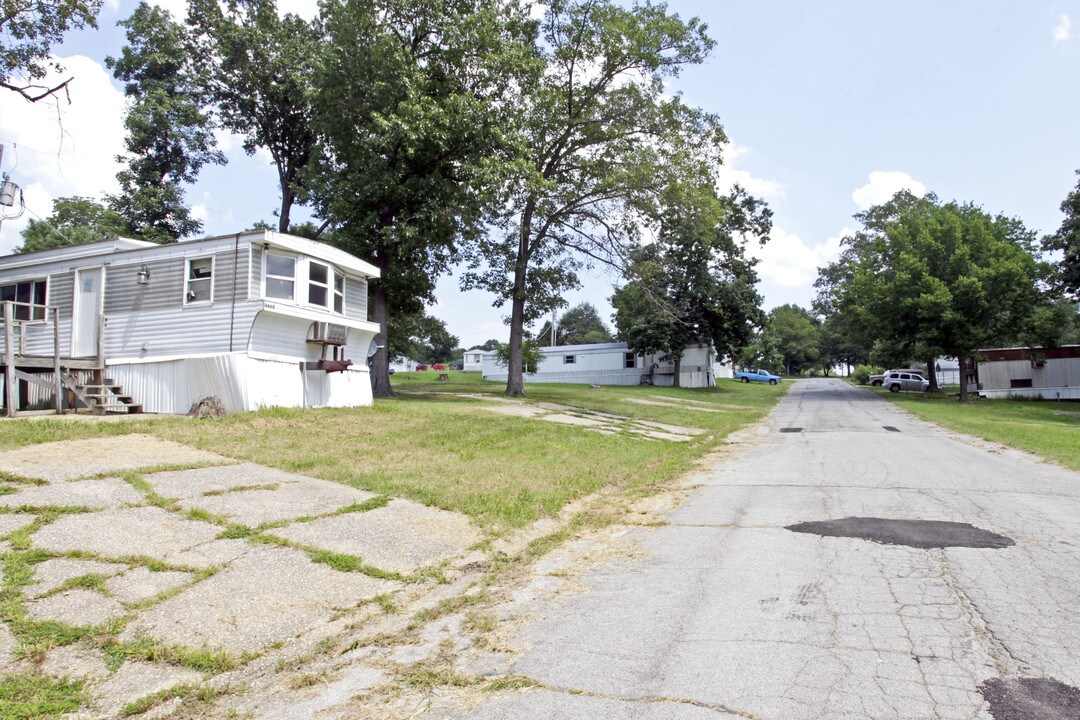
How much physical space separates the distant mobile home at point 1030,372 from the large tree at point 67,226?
169 ft

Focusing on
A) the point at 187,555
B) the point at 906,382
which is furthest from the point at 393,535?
the point at 906,382

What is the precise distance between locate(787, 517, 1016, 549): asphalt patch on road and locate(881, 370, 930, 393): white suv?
139ft

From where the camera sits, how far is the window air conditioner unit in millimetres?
15977

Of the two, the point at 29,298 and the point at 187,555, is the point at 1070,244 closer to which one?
the point at 187,555

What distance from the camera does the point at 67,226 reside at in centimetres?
3503

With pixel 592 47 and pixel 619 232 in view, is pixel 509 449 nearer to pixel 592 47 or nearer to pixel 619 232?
pixel 619 232

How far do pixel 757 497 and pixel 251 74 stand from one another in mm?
26688

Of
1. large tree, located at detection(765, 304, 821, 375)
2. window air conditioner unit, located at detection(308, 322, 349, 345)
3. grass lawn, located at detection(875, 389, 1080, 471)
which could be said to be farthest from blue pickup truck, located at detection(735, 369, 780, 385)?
window air conditioner unit, located at detection(308, 322, 349, 345)

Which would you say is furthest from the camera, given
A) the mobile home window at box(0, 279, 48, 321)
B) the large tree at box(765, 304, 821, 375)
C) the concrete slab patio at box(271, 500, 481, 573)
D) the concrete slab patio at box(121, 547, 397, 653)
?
the large tree at box(765, 304, 821, 375)

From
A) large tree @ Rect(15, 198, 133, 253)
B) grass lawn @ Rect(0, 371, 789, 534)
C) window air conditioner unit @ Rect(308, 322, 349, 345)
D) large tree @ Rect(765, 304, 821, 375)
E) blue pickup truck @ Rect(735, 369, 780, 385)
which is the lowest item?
grass lawn @ Rect(0, 371, 789, 534)

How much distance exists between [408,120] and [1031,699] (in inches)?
768

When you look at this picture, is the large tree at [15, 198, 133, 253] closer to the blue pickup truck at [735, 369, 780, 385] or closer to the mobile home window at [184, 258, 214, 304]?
the mobile home window at [184, 258, 214, 304]

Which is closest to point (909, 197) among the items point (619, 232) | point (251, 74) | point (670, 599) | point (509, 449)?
point (619, 232)

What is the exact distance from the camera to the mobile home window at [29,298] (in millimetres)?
16719
